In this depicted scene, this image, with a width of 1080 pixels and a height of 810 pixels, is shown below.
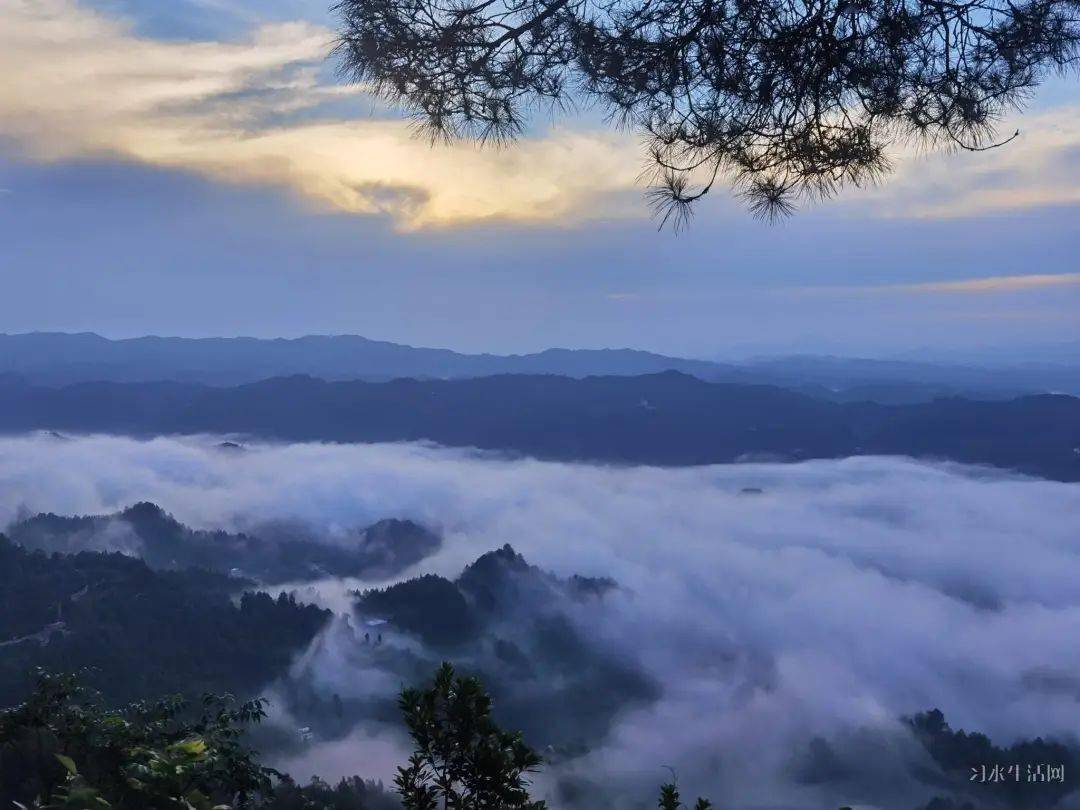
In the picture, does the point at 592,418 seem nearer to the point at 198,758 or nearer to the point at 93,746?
the point at 93,746

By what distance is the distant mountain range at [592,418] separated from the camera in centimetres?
14325

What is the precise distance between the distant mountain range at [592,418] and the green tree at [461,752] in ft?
495

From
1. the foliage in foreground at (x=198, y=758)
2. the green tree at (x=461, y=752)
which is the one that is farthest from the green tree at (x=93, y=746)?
the green tree at (x=461, y=752)

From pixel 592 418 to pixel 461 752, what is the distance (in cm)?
16765

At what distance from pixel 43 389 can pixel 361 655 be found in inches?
6696

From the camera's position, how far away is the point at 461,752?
9.80 feet

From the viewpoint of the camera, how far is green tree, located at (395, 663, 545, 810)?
2.93 meters

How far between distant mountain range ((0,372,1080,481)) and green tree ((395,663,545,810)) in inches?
5939

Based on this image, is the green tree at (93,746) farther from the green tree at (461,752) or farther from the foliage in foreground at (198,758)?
the green tree at (461,752)

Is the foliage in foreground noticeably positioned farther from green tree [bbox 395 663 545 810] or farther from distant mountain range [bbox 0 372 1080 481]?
distant mountain range [bbox 0 372 1080 481]

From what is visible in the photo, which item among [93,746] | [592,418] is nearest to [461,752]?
[93,746]

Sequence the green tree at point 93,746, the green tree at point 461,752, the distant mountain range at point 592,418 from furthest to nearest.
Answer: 1. the distant mountain range at point 592,418
2. the green tree at point 93,746
3. the green tree at point 461,752

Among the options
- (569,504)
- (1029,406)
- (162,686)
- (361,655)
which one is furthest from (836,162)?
(1029,406)

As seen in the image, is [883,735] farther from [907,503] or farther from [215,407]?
[215,407]
